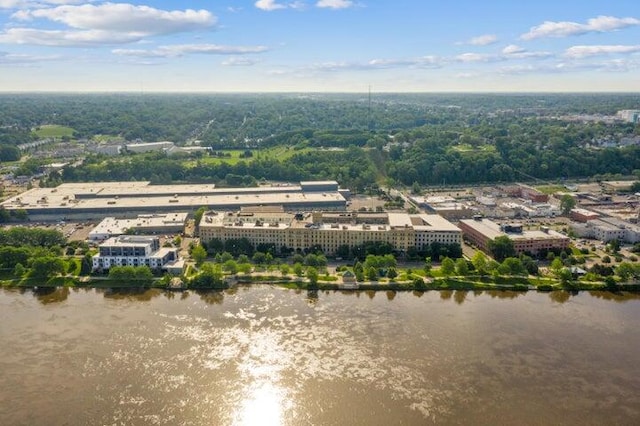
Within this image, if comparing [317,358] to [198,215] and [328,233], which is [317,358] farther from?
[198,215]

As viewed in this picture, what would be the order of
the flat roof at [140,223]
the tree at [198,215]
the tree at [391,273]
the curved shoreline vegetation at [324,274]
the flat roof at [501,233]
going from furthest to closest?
the tree at [198,215] → the flat roof at [140,223] → the flat roof at [501,233] → the tree at [391,273] → the curved shoreline vegetation at [324,274]

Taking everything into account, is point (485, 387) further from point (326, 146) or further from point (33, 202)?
point (326, 146)

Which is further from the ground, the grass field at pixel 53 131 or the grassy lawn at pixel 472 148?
the grass field at pixel 53 131

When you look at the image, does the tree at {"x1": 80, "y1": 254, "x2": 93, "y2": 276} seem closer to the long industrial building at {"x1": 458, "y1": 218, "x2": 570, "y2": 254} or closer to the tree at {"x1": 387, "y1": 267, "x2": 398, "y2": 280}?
the tree at {"x1": 387, "y1": 267, "x2": 398, "y2": 280}

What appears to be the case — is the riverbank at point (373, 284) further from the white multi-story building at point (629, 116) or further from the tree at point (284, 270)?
the white multi-story building at point (629, 116)

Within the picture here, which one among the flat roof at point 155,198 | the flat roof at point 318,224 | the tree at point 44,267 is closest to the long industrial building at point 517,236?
the flat roof at point 318,224

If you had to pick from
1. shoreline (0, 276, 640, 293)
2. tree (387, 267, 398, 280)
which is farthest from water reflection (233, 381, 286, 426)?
tree (387, 267, 398, 280)

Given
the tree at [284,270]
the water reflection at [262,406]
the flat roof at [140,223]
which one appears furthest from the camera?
the flat roof at [140,223]
